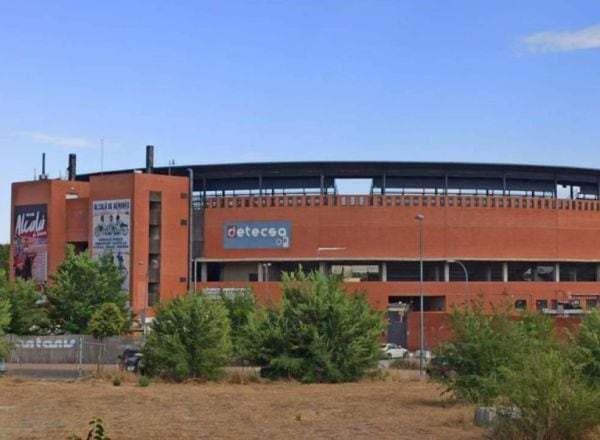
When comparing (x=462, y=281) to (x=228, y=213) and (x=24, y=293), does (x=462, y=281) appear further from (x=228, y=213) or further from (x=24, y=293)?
(x=24, y=293)

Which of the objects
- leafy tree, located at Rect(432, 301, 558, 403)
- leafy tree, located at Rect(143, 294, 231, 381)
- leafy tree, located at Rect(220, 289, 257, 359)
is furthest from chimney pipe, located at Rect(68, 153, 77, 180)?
leafy tree, located at Rect(432, 301, 558, 403)

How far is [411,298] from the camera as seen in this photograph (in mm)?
91188

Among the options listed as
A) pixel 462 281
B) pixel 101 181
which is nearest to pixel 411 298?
pixel 462 281

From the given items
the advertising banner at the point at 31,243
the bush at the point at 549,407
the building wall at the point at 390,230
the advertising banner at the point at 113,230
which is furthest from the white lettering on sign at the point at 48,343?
the bush at the point at 549,407

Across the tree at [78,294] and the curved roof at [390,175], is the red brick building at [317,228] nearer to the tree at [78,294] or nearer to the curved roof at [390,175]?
the curved roof at [390,175]

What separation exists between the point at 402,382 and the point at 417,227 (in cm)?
4957

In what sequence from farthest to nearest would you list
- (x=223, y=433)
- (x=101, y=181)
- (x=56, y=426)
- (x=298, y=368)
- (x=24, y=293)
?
1. (x=101, y=181)
2. (x=24, y=293)
3. (x=298, y=368)
4. (x=56, y=426)
5. (x=223, y=433)

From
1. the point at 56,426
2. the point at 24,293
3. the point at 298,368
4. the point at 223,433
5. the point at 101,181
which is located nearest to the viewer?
the point at 223,433

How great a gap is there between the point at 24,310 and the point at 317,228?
105 ft

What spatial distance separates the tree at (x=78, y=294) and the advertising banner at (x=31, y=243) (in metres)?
19.6

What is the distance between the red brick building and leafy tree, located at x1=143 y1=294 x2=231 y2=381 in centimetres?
4548

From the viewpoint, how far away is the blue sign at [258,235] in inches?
3561

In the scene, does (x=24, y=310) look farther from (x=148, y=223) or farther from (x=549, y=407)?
(x=549, y=407)

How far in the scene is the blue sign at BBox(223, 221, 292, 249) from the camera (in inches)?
3561
